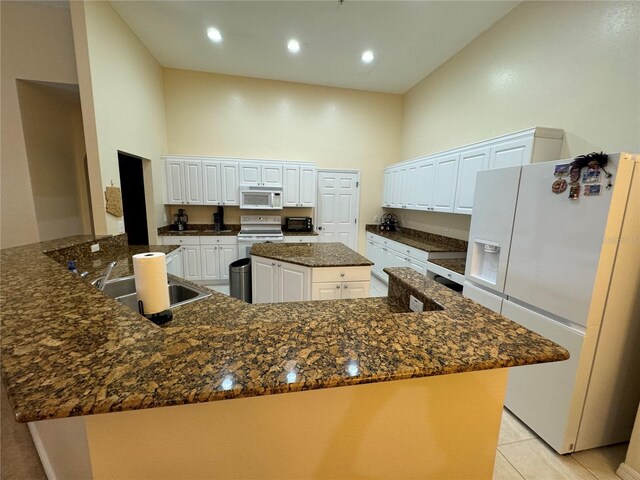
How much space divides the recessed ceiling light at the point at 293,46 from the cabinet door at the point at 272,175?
163 cm

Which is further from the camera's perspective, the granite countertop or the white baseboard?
the granite countertop

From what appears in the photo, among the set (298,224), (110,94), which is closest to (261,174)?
(298,224)

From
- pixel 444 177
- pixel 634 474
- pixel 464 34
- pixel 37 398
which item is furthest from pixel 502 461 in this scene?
pixel 464 34

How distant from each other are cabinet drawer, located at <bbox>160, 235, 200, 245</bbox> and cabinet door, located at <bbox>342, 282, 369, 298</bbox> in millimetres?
2820

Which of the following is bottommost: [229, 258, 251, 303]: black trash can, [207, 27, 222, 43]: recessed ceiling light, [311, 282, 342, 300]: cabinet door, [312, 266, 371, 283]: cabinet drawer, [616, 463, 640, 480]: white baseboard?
[616, 463, 640, 480]: white baseboard

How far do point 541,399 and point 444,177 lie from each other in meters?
2.59

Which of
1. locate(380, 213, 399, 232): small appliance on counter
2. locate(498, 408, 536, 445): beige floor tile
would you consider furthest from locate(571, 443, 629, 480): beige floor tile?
locate(380, 213, 399, 232): small appliance on counter

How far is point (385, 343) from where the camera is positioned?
724 millimetres

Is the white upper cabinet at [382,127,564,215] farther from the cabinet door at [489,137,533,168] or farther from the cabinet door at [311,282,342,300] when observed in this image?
the cabinet door at [311,282,342,300]

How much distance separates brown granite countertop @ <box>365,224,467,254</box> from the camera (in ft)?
11.4

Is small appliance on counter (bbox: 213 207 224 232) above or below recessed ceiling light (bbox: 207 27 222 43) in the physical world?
below

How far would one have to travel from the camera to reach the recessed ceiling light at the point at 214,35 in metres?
3.31

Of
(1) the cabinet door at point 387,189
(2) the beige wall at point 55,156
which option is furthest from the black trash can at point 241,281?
(1) the cabinet door at point 387,189

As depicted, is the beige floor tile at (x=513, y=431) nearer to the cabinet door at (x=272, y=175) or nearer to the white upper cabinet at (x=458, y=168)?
the white upper cabinet at (x=458, y=168)
